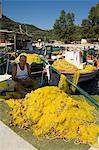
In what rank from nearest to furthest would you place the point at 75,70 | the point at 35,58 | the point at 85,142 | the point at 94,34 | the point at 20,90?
1. the point at 85,142
2. the point at 20,90
3. the point at 35,58
4. the point at 75,70
5. the point at 94,34

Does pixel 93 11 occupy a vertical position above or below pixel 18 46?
above

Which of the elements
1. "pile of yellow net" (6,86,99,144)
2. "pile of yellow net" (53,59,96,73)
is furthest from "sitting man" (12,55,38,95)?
"pile of yellow net" (53,59,96,73)

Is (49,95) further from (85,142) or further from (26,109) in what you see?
(85,142)

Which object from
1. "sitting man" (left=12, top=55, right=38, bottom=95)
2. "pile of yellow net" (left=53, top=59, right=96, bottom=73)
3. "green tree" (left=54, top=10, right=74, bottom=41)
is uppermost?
"green tree" (left=54, top=10, right=74, bottom=41)

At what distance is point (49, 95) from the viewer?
4926 millimetres

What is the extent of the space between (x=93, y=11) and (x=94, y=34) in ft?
28.0

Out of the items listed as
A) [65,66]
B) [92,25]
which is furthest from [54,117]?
[92,25]

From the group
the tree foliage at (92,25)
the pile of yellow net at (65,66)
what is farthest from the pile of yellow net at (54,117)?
the tree foliage at (92,25)

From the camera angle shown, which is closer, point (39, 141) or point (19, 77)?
point (39, 141)

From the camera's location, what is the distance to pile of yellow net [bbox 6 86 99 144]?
433 centimetres

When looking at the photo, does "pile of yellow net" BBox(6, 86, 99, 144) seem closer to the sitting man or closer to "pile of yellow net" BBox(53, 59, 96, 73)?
the sitting man

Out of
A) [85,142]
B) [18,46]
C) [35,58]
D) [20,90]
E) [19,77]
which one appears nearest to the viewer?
[85,142]

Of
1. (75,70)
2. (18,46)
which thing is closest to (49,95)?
(75,70)

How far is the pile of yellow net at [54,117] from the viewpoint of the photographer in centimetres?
433
